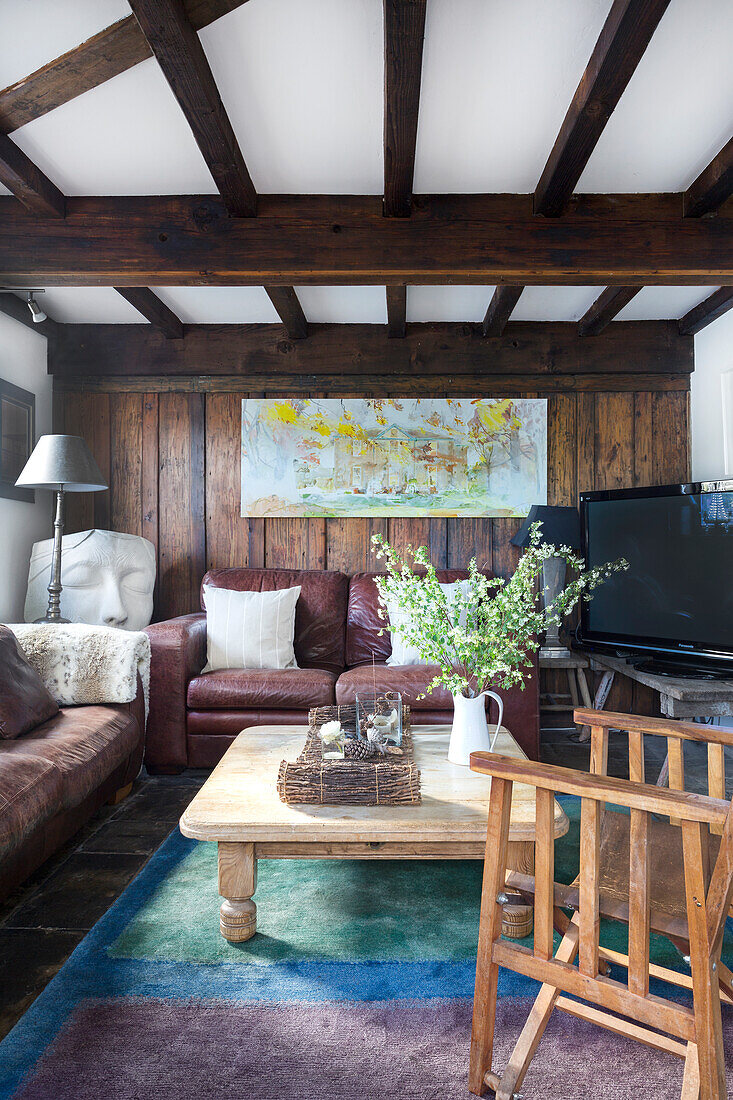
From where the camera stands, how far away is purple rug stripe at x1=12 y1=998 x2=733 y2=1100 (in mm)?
1273

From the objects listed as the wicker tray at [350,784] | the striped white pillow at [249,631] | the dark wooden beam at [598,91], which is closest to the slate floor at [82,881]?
the striped white pillow at [249,631]

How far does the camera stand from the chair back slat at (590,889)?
113cm

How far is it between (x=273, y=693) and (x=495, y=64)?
8.21 feet

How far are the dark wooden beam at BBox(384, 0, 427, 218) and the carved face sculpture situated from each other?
2.30 meters

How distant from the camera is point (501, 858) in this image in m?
1.26

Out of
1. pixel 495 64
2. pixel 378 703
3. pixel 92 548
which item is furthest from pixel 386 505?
pixel 495 64

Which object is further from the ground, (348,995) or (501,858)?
(501,858)

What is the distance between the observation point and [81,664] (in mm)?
2768

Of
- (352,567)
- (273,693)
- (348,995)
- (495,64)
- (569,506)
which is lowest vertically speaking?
(348,995)

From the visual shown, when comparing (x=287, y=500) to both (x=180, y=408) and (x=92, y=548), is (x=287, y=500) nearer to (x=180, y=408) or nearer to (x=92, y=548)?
(x=180, y=408)

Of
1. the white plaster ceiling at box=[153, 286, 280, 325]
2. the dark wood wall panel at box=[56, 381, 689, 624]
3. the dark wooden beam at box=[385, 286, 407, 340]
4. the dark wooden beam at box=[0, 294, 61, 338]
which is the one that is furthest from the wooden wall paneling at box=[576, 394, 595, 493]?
the dark wooden beam at box=[0, 294, 61, 338]

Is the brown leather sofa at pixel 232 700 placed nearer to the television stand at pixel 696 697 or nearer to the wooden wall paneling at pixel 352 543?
the television stand at pixel 696 697

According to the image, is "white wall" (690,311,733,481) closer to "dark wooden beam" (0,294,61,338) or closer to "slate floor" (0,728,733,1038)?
"slate floor" (0,728,733,1038)

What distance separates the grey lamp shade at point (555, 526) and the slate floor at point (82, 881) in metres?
1.21
